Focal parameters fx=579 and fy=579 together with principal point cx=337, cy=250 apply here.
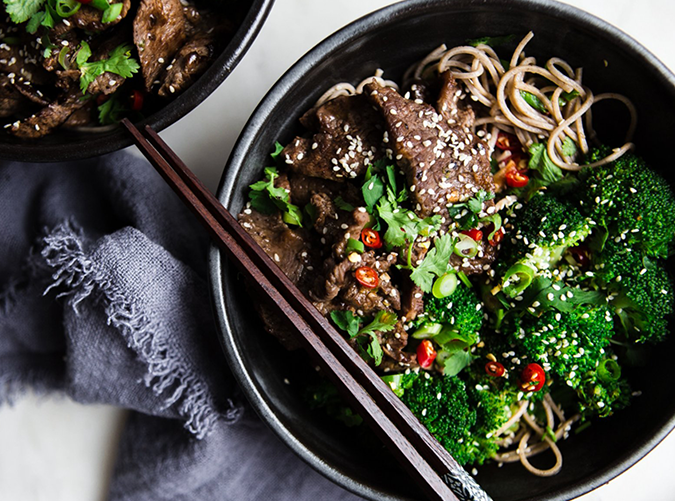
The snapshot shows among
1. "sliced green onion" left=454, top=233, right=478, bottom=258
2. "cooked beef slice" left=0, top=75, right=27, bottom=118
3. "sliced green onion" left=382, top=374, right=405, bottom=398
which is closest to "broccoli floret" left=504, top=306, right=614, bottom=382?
"sliced green onion" left=454, top=233, right=478, bottom=258

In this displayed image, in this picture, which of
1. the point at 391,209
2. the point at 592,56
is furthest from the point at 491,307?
the point at 592,56

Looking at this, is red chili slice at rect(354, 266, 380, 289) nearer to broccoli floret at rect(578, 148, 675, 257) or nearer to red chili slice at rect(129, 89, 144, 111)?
broccoli floret at rect(578, 148, 675, 257)

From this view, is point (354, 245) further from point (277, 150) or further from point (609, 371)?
point (609, 371)

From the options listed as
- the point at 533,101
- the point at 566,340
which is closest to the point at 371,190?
the point at 533,101

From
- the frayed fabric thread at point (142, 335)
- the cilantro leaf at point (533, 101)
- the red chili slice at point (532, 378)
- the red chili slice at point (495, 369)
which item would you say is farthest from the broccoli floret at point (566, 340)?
the frayed fabric thread at point (142, 335)

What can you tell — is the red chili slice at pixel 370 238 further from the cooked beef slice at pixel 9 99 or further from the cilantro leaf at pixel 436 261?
the cooked beef slice at pixel 9 99

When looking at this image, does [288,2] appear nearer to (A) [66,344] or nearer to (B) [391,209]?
(B) [391,209]
